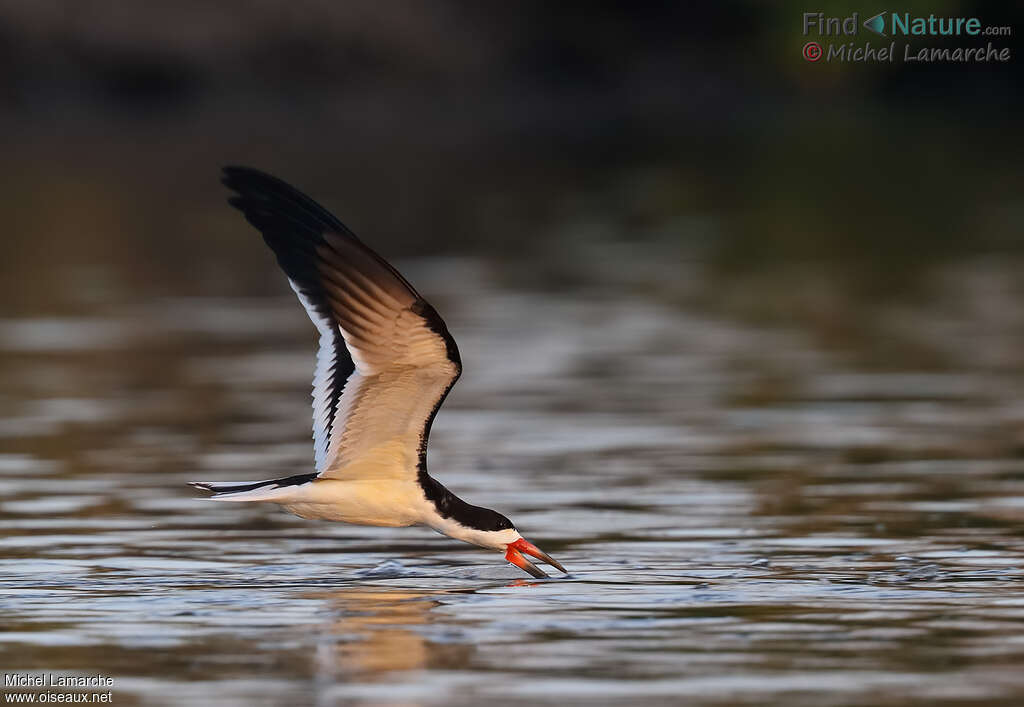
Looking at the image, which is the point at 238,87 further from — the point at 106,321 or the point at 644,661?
the point at 644,661

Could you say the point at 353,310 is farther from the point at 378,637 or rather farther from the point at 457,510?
the point at 378,637

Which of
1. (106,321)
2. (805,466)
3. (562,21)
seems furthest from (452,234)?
(562,21)

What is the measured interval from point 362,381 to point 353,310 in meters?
0.38

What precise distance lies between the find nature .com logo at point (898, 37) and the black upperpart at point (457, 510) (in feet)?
139

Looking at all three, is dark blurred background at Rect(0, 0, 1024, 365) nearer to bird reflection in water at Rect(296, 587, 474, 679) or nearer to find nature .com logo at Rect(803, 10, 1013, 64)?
find nature .com logo at Rect(803, 10, 1013, 64)

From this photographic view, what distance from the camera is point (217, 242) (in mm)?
31422

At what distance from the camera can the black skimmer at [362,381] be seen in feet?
34.4

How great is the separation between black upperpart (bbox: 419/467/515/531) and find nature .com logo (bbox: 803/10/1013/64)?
1667 inches

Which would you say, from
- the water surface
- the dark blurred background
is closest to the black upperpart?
the water surface

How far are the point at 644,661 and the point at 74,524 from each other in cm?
434

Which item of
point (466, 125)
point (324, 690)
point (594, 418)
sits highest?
point (466, 125)

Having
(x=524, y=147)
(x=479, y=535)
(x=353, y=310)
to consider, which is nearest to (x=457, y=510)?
(x=479, y=535)

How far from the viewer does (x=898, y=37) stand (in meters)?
59.5

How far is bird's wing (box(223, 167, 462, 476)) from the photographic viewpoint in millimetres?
10453
